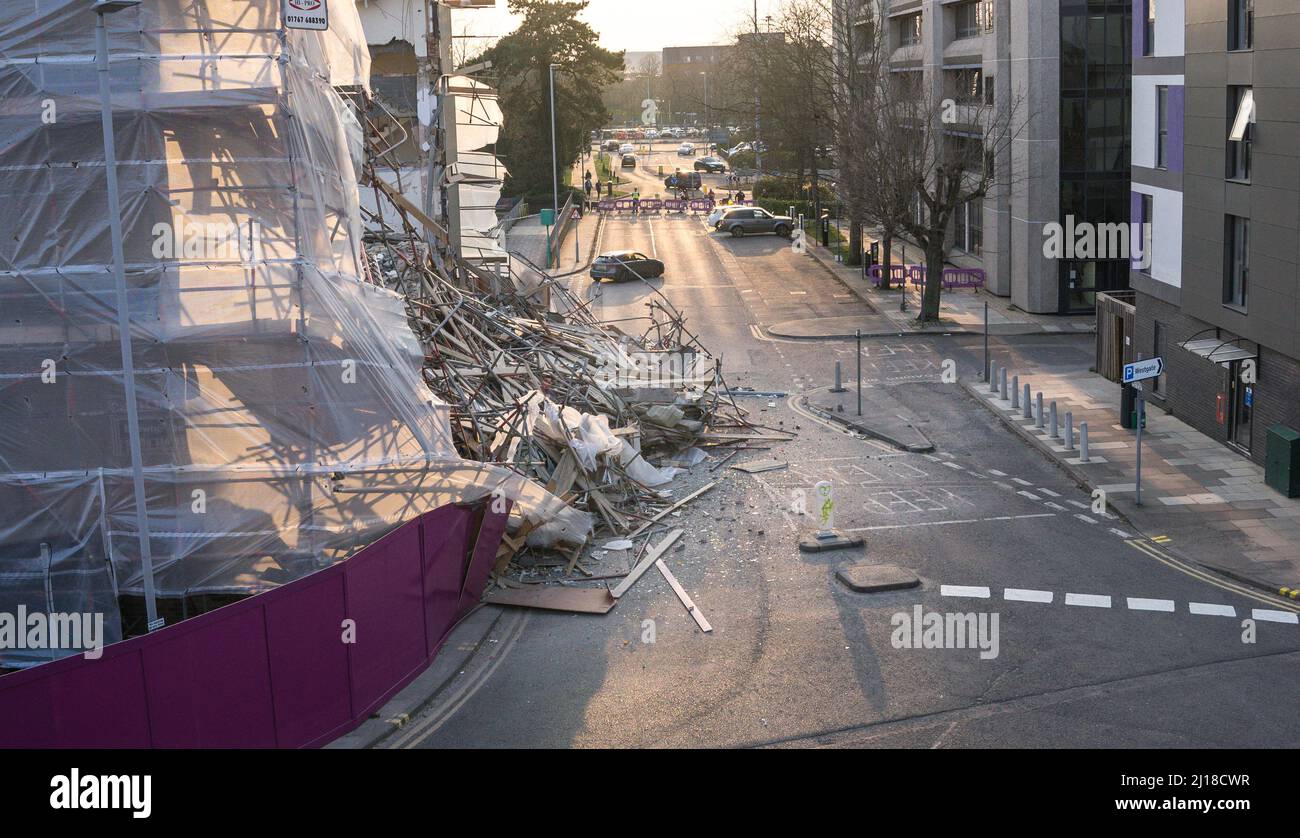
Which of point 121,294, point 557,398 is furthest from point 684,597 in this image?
point 121,294

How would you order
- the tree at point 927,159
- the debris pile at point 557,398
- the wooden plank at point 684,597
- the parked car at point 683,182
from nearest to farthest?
the wooden plank at point 684,597 < the debris pile at point 557,398 < the tree at point 927,159 < the parked car at point 683,182

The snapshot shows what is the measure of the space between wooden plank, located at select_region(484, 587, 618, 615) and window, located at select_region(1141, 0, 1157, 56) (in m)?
19.7

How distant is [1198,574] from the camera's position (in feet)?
65.0

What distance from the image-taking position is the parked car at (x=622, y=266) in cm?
5175

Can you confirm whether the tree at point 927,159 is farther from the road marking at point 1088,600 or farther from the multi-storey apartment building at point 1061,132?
the road marking at point 1088,600

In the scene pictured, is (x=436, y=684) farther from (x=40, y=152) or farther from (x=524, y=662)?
(x=40, y=152)

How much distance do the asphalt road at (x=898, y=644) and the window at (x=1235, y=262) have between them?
16.0 feet

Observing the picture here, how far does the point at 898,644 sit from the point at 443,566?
237 inches

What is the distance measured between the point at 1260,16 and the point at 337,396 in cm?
1810

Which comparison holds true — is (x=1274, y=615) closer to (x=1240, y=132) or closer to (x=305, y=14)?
(x=1240, y=132)

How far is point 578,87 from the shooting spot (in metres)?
78.4

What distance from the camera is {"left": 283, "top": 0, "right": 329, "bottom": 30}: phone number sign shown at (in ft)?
51.6

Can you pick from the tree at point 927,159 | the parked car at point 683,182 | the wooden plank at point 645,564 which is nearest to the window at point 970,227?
the tree at point 927,159

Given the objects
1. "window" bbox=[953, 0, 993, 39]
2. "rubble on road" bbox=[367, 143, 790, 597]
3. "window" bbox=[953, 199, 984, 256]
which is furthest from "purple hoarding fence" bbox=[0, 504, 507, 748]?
"window" bbox=[953, 199, 984, 256]
